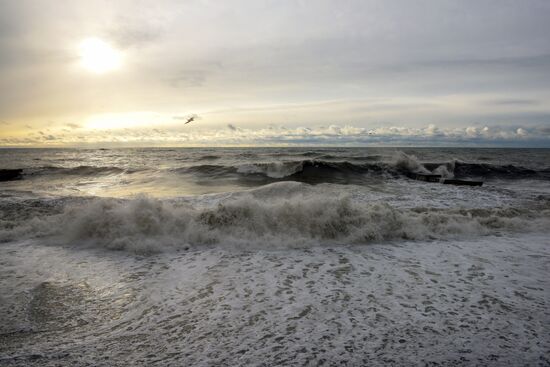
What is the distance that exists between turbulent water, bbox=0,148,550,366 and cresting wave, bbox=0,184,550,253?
0.04 m

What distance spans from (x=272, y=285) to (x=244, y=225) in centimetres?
271

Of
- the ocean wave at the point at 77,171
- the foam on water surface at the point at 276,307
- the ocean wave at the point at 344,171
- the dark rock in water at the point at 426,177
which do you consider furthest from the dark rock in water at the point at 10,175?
the dark rock in water at the point at 426,177

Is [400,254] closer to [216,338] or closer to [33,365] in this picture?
[216,338]

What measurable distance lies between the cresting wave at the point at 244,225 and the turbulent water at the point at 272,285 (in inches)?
1.4

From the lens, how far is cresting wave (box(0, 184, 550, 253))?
252 inches

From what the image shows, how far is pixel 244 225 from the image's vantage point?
704 centimetres

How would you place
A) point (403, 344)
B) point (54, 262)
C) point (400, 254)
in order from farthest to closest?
point (400, 254) < point (54, 262) < point (403, 344)

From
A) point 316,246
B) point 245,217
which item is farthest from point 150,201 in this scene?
point 316,246

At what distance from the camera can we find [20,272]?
486 cm

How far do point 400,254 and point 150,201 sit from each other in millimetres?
5171

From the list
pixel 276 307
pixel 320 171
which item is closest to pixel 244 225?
pixel 276 307

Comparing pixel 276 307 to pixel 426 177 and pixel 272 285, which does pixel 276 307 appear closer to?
pixel 272 285

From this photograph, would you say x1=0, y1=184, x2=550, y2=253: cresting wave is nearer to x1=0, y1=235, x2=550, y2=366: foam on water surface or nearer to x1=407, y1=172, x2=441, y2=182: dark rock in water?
x1=0, y1=235, x2=550, y2=366: foam on water surface

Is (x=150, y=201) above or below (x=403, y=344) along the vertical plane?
above
